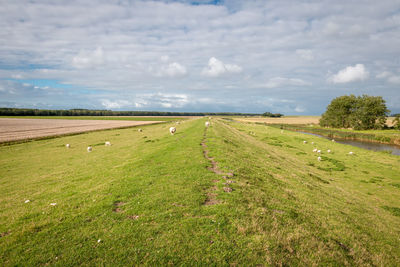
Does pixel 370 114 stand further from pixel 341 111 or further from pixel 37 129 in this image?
pixel 37 129

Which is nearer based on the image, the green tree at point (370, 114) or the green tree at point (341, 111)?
the green tree at point (370, 114)

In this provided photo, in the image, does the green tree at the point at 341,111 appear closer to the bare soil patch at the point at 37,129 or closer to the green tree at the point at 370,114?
the green tree at the point at 370,114

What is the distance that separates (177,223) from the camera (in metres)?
7.54

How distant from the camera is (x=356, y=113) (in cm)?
8381

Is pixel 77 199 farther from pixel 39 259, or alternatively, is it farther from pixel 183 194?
pixel 183 194

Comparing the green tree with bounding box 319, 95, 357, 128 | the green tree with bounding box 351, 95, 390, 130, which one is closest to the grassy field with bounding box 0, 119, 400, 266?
the green tree with bounding box 351, 95, 390, 130

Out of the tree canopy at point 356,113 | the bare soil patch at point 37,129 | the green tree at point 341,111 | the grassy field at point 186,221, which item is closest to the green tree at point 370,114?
the tree canopy at point 356,113

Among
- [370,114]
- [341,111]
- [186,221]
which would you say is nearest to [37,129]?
[186,221]

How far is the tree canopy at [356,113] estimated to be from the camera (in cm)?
7838

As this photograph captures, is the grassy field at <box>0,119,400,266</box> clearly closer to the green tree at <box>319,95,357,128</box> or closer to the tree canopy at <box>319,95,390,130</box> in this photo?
the tree canopy at <box>319,95,390,130</box>

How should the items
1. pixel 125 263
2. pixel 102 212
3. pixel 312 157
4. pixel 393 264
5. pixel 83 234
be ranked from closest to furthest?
pixel 125 263 → pixel 83 234 → pixel 393 264 → pixel 102 212 → pixel 312 157

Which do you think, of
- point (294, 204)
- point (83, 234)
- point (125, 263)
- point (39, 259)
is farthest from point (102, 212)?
point (294, 204)

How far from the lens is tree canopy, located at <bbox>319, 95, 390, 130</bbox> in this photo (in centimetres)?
7838

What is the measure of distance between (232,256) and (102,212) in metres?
6.14
